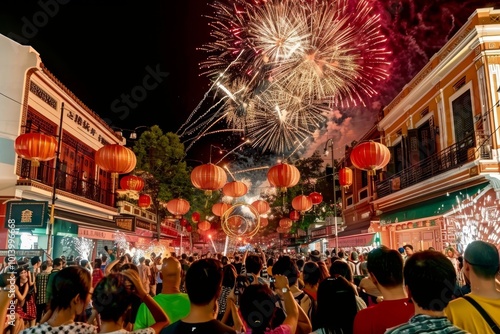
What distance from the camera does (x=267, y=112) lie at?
1570 cm

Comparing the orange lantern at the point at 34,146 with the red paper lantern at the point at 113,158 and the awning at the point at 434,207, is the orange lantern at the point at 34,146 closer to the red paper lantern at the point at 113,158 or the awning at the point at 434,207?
the red paper lantern at the point at 113,158

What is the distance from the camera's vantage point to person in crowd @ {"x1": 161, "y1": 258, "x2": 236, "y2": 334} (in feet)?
7.76

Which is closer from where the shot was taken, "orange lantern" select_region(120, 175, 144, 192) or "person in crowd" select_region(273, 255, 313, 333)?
"person in crowd" select_region(273, 255, 313, 333)

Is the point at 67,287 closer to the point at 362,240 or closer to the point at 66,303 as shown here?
the point at 66,303

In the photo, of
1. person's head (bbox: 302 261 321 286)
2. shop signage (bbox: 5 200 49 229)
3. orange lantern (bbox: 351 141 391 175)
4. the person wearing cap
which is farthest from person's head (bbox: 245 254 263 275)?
shop signage (bbox: 5 200 49 229)

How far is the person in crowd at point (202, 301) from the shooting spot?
7.76 ft

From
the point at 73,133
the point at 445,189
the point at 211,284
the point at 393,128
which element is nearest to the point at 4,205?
the point at 73,133

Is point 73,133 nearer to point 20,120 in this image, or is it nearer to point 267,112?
point 20,120

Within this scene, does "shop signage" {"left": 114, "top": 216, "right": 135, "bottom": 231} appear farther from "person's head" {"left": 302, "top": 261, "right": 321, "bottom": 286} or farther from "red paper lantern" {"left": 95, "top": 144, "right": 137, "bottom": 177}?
"person's head" {"left": 302, "top": 261, "right": 321, "bottom": 286}

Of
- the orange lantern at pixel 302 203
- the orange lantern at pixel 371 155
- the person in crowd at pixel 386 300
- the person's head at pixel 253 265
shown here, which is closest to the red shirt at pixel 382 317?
the person in crowd at pixel 386 300

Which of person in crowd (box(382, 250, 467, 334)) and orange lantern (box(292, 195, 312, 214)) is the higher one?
orange lantern (box(292, 195, 312, 214))

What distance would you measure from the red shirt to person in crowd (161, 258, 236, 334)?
2.86 feet

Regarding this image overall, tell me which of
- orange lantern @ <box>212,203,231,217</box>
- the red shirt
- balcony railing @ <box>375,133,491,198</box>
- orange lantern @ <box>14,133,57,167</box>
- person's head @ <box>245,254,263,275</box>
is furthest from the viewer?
orange lantern @ <box>212,203,231,217</box>

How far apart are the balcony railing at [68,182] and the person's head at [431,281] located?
46.5 ft
